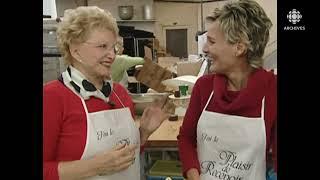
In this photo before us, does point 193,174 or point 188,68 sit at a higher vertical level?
point 188,68

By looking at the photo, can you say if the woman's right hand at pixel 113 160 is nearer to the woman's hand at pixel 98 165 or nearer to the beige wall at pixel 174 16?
the woman's hand at pixel 98 165

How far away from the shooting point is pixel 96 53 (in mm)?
912

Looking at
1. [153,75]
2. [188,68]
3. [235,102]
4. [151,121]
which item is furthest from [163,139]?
[188,68]

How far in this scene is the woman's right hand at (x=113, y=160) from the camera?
870mm

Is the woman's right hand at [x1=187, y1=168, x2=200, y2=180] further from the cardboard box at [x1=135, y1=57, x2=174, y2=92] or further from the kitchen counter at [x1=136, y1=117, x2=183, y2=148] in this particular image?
the cardboard box at [x1=135, y1=57, x2=174, y2=92]

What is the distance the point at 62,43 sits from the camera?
36.7 inches

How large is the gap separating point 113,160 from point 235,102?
1.14 ft

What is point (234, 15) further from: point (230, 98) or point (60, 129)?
point (60, 129)

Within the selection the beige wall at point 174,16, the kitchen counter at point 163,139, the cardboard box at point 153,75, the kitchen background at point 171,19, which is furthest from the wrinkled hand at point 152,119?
the beige wall at point 174,16

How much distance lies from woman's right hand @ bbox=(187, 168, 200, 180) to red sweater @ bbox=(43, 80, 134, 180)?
0.31 metres

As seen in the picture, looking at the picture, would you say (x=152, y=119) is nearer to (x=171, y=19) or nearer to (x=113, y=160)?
(x=113, y=160)
